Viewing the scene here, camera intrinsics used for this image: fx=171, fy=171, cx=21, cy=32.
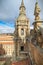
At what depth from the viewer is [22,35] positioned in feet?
92.3

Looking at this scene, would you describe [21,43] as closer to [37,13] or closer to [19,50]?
[19,50]

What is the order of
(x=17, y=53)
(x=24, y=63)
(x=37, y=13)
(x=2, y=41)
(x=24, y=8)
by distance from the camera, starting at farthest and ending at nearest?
(x=2, y=41) < (x=24, y=8) < (x=17, y=53) < (x=37, y=13) < (x=24, y=63)

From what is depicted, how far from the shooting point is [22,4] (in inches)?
1193

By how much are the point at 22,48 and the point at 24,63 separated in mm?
17539

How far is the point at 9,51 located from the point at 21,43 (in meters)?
4.32

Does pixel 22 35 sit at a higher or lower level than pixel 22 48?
higher

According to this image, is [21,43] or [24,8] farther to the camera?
[24,8]

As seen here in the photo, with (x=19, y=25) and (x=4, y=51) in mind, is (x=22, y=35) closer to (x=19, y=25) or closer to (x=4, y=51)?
(x=19, y=25)

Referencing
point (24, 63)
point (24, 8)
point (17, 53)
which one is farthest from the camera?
point (24, 8)

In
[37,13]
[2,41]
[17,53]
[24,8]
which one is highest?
[24,8]

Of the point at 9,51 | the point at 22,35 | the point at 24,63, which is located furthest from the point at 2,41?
the point at 24,63

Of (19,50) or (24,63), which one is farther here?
(19,50)

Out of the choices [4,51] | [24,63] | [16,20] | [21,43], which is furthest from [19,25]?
[24,63]

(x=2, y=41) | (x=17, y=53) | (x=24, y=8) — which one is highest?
(x=24, y=8)
